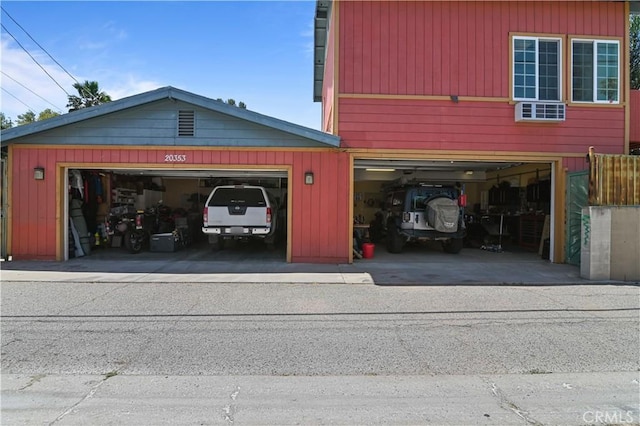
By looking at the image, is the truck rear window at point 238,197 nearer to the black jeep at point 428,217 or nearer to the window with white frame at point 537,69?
the black jeep at point 428,217

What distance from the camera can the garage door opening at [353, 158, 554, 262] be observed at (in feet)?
40.7

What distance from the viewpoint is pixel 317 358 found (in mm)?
4676

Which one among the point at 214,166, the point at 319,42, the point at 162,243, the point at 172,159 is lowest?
the point at 162,243

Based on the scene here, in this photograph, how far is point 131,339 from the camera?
5203mm

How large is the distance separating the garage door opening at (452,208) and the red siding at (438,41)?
2.12m

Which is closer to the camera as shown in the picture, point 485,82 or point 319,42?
point 485,82

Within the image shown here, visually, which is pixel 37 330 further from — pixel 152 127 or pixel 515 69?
pixel 515 69

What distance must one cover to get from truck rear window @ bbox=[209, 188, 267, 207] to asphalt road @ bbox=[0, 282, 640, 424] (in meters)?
4.53

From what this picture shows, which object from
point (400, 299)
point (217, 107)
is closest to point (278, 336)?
point (400, 299)

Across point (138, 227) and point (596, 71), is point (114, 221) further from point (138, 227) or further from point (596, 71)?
point (596, 71)

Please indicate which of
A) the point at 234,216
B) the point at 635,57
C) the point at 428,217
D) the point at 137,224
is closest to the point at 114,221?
the point at 137,224

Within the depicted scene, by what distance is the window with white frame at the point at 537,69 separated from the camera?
11.5 m

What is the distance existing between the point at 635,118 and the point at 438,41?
21.0 ft

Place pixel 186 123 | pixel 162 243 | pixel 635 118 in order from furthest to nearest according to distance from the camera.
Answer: pixel 162 243, pixel 635 118, pixel 186 123
